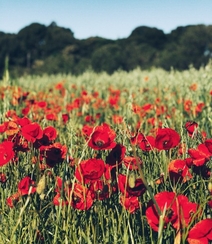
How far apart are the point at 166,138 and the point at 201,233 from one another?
13.3 inches

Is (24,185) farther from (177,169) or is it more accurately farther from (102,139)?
(177,169)

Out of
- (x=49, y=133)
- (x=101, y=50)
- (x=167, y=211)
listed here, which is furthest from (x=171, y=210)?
(x=101, y=50)

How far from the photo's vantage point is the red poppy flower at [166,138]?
1.19 metres

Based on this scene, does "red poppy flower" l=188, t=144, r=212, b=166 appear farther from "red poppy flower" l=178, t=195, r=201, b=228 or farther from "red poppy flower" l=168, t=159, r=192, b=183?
"red poppy flower" l=178, t=195, r=201, b=228

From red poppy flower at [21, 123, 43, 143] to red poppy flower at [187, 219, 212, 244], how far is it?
0.57 meters

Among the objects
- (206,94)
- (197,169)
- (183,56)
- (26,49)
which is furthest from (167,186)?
(26,49)

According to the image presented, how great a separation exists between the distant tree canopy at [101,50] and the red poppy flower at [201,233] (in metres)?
22.3

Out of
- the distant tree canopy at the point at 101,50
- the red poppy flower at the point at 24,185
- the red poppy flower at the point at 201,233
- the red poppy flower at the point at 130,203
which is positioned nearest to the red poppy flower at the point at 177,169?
the red poppy flower at the point at 130,203

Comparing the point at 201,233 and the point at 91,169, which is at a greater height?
the point at 91,169

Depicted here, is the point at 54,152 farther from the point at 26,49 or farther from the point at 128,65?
the point at 26,49

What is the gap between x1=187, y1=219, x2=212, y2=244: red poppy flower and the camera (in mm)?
921

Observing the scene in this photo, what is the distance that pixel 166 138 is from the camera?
3.96ft

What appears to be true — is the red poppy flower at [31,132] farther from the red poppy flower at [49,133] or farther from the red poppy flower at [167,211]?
the red poppy flower at [167,211]

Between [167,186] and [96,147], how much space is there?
1.00 ft
